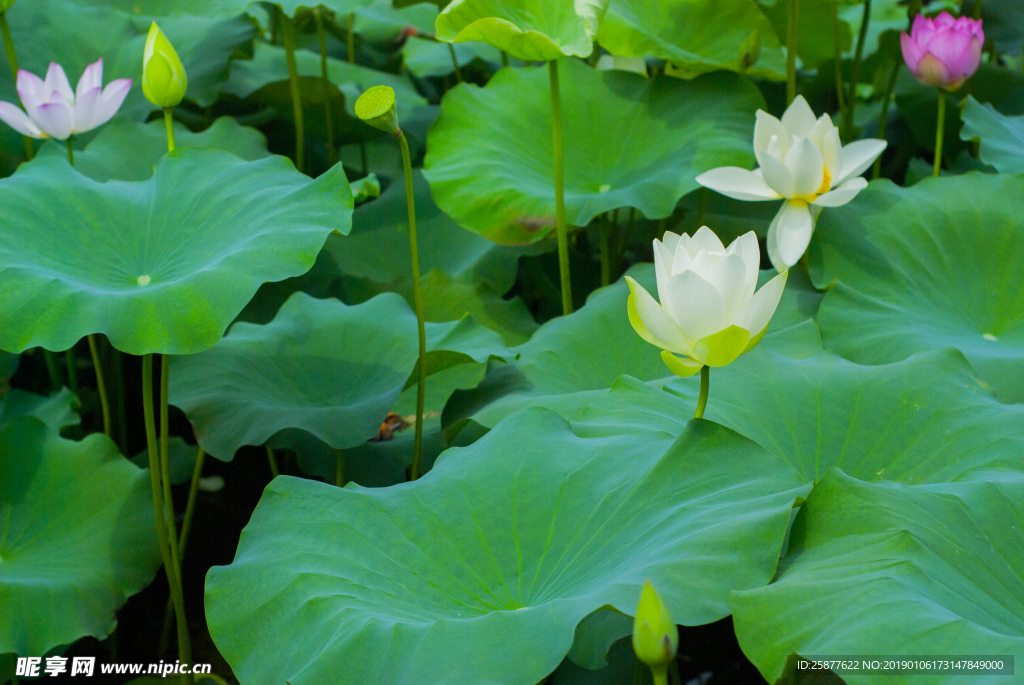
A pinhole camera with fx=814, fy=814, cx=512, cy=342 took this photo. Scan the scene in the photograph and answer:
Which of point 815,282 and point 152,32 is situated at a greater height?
point 152,32

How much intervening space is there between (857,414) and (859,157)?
23.4 inches

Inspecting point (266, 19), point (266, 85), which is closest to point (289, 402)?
point (266, 85)

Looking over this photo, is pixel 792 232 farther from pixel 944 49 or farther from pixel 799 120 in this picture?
pixel 944 49

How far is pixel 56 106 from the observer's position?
1.53m

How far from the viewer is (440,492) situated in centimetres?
104

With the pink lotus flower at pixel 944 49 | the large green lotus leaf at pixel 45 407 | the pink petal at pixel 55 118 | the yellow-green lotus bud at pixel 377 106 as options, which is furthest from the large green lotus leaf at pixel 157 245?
the pink lotus flower at pixel 944 49

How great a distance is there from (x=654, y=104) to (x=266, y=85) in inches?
42.4

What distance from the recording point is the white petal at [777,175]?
55.8 inches

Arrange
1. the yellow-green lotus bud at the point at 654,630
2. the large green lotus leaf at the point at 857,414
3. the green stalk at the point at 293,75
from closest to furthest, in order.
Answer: the yellow-green lotus bud at the point at 654,630
the large green lotus leaf at the point at 857,414
the green stalk at the point at 293,75

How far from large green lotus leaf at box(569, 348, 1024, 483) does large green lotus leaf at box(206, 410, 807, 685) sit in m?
0.15

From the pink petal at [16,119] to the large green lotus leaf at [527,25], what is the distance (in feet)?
2.67

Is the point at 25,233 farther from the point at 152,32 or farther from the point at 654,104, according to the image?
the point at 654,104

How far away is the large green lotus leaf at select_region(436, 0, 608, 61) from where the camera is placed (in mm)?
1412

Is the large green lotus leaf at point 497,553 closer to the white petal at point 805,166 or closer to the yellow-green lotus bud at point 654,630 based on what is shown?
the yellow-green lotus bud at point 654,630
